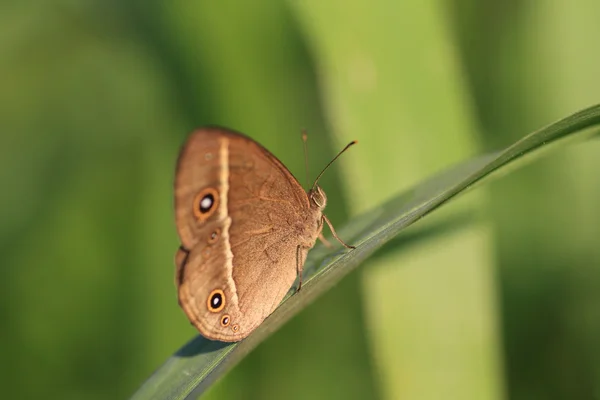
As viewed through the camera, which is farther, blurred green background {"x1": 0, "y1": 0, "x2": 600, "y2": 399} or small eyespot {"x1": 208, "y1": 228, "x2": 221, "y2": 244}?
blurred green background {"x1": 0, "y1": 0, "x2": 600, "y2": 399}

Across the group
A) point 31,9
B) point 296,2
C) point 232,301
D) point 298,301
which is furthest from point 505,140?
point 31,9

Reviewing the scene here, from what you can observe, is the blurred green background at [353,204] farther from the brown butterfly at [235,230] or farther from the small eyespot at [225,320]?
the small eyespot at [225,320]

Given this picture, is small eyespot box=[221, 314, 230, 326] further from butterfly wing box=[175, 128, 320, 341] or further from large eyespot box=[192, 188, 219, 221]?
large eyespot box=[192, 188, 219, 221]

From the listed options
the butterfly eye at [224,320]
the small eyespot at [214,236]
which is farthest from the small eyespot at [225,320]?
the small eyespot at [214,236]

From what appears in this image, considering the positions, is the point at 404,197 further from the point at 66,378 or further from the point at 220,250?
the point at 66,378

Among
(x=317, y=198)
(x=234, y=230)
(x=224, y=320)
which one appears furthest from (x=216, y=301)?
(x=317, y=198)

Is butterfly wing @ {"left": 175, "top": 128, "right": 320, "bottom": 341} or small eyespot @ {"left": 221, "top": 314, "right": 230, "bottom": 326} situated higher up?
butterfly wing @ {"left": 175, "top": 128, "right": 320, "bottom": 341}

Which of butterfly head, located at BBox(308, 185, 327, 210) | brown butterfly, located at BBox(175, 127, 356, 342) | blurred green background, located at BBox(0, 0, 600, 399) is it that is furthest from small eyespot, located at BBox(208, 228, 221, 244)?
blurred green background, located at BBox(0, 0, 600, 399)

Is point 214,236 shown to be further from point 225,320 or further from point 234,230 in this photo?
point 225,320
